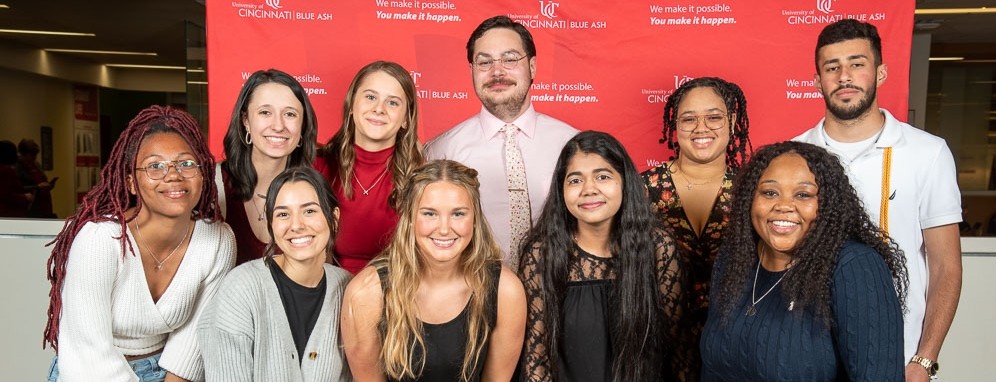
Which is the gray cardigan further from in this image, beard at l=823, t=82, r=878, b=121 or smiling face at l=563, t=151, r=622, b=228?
beard at l=823, t=82, r=878, b=121

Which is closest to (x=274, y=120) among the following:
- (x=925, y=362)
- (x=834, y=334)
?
(x=834, y=334)

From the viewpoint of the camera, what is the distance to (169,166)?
2.48 m

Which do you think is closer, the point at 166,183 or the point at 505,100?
the point at 166,183

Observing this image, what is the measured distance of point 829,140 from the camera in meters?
2.88

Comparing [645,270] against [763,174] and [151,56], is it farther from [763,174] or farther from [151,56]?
[151,56]

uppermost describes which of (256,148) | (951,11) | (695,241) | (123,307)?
(951,11)

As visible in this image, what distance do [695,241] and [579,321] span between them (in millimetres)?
669

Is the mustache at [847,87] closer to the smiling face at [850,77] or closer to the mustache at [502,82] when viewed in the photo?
the smiling face at [850,77]

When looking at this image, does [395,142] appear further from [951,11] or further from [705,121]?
[951,11]

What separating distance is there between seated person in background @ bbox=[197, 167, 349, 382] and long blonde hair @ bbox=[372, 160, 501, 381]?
0.63 ft

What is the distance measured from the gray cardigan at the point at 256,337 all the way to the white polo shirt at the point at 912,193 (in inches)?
78.6

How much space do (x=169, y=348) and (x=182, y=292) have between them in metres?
0.21

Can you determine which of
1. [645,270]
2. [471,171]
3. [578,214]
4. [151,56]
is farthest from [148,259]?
[151,56]

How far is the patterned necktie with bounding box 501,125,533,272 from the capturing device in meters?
3.47
